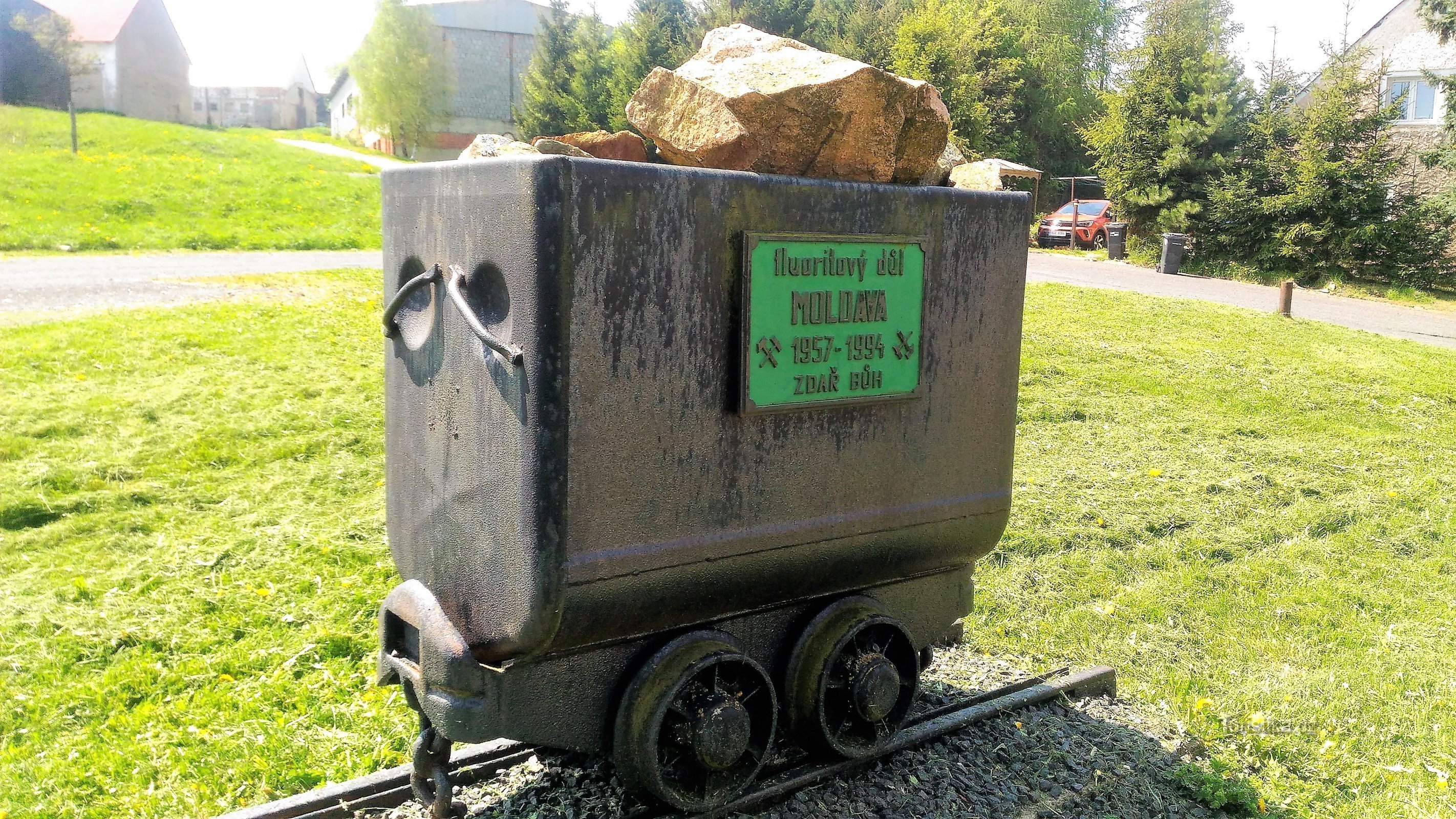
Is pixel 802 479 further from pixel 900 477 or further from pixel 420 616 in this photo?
pixel 420 616

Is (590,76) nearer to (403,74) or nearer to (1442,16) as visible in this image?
(403,74)

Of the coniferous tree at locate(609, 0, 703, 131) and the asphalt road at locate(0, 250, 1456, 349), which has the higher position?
the coniferous tree at locate(609, 0, 703, 131)

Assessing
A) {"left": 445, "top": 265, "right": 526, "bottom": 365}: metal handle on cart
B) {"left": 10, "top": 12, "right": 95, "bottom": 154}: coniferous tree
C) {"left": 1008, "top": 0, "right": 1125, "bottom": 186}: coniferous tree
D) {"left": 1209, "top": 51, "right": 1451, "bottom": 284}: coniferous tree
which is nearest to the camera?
{"left": 445, "top": 265, "right": 526, "bottom": 365}: metal handle on cart

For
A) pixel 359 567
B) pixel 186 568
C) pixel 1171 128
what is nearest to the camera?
pixel 186 568

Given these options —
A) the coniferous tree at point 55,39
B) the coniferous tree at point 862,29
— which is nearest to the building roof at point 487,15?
the coniferous tree at point 55,39

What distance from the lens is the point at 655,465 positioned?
2.63 m

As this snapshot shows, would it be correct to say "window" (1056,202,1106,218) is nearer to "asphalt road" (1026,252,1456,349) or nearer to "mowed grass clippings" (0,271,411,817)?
"asphalt road" (1026,252,1456,349)

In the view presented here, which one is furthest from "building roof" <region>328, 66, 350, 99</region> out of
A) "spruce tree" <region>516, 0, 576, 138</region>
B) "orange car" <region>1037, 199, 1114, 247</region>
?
"orange car" <region>1037, 199, 1114, 247</region>

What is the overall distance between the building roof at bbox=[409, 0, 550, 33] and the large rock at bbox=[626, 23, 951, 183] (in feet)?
158

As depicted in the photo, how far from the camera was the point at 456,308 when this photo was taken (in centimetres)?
262

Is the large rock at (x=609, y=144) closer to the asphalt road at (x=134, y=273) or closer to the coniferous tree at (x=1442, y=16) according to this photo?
the asphalt road at (x=134, y=273)

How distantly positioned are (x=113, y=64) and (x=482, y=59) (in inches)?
615

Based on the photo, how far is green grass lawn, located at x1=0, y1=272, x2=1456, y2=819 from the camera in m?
3.63

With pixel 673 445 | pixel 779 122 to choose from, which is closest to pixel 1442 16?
pixel 779 122
